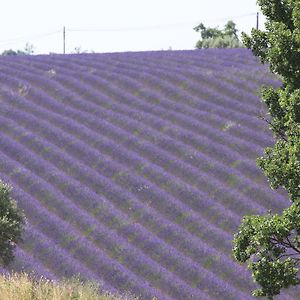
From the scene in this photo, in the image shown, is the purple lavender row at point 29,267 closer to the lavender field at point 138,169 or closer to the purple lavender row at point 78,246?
the lavender field at point 138,169

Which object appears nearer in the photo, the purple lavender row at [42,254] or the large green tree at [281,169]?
the large green tree at [281,169]

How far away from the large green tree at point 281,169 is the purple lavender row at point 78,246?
584 cm

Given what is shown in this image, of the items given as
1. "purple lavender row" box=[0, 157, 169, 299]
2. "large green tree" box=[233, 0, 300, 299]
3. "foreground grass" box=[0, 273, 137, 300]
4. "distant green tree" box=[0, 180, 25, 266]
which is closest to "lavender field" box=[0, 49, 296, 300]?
"purple lavender row" box=[0, 157, 169, 299]

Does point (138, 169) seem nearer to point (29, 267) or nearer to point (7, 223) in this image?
point (29, 267)

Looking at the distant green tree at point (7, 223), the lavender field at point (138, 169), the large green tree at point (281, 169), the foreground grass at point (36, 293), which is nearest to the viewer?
the large green tree at point (281, 169)

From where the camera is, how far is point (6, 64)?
3550cm

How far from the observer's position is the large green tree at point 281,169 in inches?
440

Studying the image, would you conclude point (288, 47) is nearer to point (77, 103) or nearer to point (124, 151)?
point (124, 151)

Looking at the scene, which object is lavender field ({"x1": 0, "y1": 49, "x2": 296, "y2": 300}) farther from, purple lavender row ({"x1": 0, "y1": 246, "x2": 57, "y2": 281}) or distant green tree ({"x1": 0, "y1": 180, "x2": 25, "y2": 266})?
distant green tree ({"x1": 0, "y1": 180, "x2": 25, "y2": 266})

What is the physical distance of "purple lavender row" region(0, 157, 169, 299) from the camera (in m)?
17.5

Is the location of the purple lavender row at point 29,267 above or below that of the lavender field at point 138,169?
below

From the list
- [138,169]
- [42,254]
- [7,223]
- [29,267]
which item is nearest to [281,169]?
[7,223]

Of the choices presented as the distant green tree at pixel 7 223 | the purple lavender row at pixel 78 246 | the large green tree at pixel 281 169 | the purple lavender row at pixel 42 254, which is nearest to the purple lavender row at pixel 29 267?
the purple lavender row at pixel 42 254

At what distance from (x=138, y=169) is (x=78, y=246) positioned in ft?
17.0
